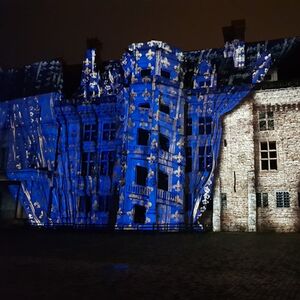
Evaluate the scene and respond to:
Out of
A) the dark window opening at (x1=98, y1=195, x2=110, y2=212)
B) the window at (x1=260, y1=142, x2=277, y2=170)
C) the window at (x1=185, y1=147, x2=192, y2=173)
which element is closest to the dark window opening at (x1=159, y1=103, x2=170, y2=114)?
the window at (x1=185, y1=147, x2=192, y2=173)

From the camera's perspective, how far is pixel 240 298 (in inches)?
376

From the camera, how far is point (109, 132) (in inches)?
1305

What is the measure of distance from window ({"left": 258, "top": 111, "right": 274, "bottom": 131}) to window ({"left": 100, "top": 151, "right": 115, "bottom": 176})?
37.6 ft

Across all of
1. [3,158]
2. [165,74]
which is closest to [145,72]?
[165,74]

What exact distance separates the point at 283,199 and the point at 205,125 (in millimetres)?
7856

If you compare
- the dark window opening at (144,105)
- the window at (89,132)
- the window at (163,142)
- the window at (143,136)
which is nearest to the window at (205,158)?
the window at (163,142)

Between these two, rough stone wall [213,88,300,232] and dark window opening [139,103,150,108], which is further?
dark window opening [139,103,150,108]

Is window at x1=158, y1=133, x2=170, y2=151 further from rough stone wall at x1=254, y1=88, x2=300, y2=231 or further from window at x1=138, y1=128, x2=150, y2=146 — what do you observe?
rough stone wall at x1=254, y1=88, x2=300, y2=231

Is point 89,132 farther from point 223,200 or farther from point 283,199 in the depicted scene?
point 283,199

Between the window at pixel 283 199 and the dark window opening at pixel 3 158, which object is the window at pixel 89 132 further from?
the window at pixel 283 199

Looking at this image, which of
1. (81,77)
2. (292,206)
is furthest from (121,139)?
(292,206)

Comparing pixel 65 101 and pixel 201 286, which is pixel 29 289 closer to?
pixel 201 286

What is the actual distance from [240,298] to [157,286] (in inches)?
89.2

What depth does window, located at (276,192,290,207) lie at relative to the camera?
28.5 metres
